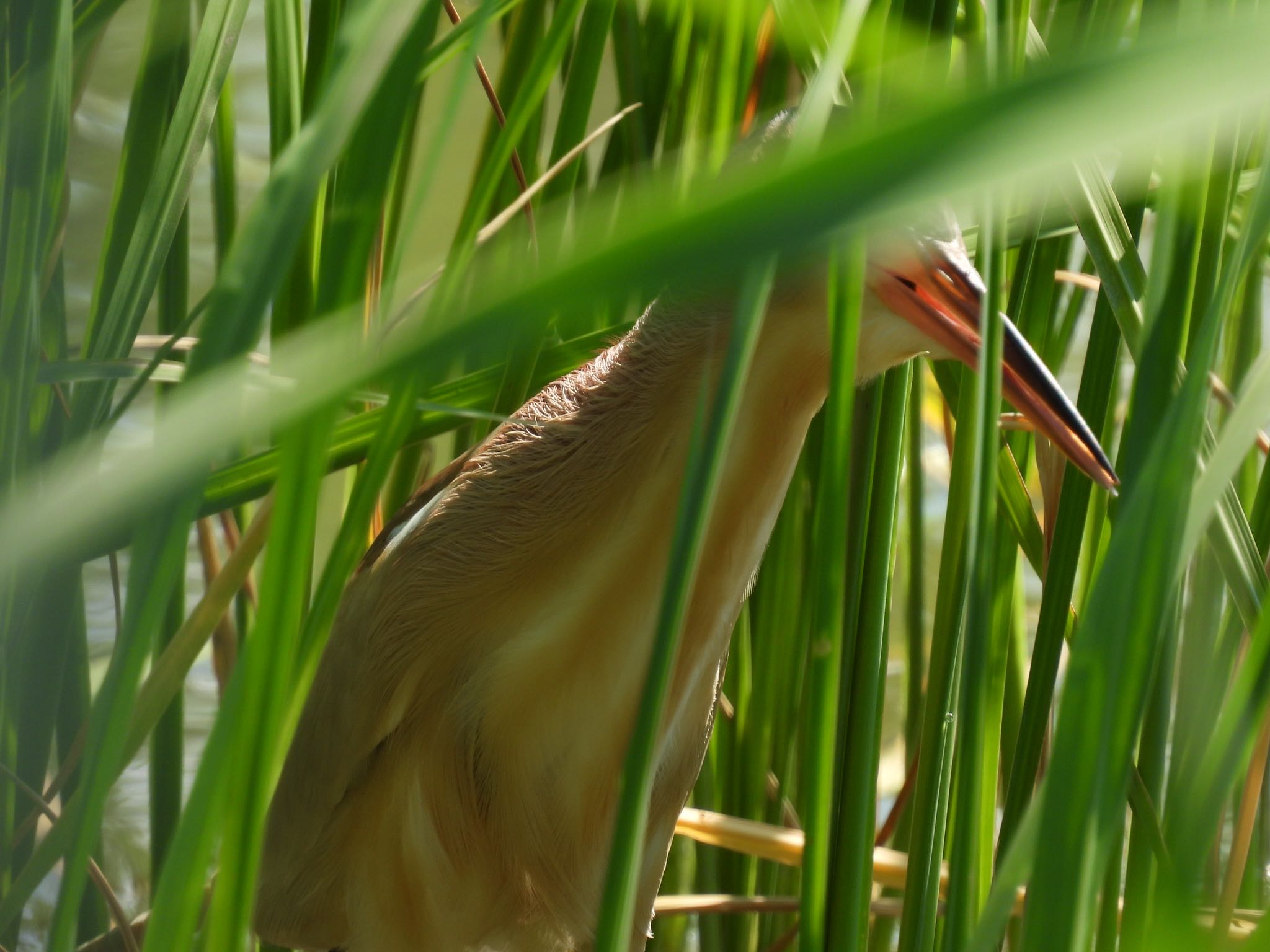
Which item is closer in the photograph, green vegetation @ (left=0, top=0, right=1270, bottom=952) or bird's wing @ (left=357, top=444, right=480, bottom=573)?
green vegetation @ (left=0, top=0, right=1270, bottom=952)

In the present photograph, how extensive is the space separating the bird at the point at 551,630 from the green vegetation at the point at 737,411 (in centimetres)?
6

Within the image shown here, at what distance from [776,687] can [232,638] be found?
594 mm

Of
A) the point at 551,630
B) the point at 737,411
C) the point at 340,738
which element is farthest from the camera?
the point at 340,738

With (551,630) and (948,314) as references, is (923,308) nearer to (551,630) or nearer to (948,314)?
(948,314)

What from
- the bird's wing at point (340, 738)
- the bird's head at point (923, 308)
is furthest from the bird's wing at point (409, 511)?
the bird's head at point (923, 308)

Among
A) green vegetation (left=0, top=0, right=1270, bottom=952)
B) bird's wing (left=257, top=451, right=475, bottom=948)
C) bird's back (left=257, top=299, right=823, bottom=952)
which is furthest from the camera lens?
bird's wing (left=257, top=451, right=475, bottom=948)

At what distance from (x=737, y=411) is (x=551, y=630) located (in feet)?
0.86

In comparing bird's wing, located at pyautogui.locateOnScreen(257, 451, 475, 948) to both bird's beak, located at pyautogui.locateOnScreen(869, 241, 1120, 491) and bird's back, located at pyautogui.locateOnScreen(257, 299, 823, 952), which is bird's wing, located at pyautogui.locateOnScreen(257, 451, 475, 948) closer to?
bird's back, located at pyautogui.locateOnScreen(257, 299, 823, 952)

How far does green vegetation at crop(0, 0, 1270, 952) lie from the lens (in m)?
0.28

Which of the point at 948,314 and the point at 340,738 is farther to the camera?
the point at 340,738

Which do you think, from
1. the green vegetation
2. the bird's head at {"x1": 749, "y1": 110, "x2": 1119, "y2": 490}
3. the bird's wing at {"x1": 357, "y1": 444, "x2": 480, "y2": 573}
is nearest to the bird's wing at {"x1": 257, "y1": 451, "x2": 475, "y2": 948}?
the bird's wing at {"x1": 357, "y1": 444, "x2": 480, "y2": 573}

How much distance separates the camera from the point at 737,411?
0.73 metres

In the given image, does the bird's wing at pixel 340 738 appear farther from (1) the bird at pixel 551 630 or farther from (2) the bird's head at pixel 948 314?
(2) the bird's head at pixel 948 314

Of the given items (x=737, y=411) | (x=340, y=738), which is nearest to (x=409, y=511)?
(x=340, y=738)
